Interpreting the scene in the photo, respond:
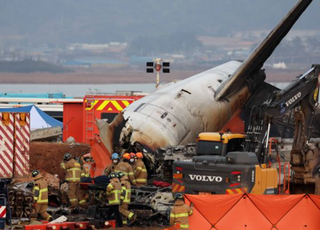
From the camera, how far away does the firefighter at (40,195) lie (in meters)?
22.2

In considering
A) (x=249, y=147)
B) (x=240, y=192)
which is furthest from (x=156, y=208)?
(x=249, y=147)

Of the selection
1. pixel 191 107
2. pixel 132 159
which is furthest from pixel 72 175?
pixel 191 107

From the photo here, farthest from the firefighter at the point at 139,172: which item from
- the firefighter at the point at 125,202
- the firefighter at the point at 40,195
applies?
the firefighter at the point at 40,195

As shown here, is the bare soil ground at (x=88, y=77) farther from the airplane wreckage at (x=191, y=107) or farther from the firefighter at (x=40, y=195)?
the firefighter at (x=40, y=195)

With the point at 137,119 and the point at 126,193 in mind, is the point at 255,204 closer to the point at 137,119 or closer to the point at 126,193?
the point at 126,193

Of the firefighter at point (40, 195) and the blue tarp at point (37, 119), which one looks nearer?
the firefighter at point (40, 195)

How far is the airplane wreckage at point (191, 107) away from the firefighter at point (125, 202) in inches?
172

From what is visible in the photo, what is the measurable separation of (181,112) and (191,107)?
2.81 ft

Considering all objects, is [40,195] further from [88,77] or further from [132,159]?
[88,77]

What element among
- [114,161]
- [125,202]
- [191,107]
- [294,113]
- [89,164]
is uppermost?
[191,107]

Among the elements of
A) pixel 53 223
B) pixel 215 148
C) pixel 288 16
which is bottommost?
pixel 53 223

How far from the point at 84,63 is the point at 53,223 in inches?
6884

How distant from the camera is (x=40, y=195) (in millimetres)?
22266

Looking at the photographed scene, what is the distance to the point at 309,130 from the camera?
2644 centimetres
